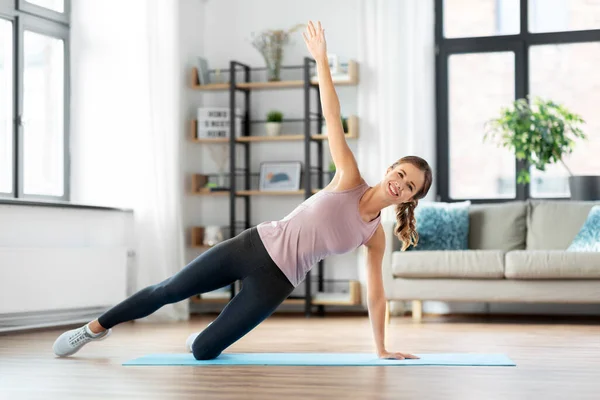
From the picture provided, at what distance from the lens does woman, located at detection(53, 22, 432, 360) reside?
3.23 meters

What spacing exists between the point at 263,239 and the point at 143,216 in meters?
3.01

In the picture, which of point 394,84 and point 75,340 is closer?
point 75,340

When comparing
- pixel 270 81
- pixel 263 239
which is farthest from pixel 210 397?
pixel 270 81

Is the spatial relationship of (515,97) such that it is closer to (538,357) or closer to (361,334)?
(361,334)

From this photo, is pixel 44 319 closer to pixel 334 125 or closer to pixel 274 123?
pixel 274 123

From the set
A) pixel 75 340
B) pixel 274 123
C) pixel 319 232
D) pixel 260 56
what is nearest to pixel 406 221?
pixel 319 232

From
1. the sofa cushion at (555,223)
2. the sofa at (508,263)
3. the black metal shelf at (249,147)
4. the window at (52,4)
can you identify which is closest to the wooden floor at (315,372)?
the sofa at (508,263)

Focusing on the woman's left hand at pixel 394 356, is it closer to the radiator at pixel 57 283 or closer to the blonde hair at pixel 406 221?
the blonde hair at pixel 406 221

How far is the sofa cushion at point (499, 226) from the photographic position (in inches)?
241

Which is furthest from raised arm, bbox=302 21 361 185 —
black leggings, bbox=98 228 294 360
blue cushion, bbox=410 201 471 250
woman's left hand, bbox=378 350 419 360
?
blue cushion, bbox=410 201 471 250

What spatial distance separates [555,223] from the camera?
6.00 metres

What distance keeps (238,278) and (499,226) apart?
10.7 feet

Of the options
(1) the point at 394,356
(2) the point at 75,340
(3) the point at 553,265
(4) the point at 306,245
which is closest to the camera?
(4) the point at 306,245

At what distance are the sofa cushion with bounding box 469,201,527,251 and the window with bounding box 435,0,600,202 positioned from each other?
17.7 inches
